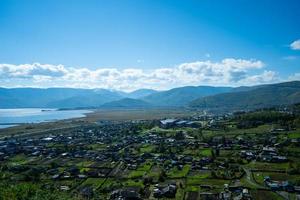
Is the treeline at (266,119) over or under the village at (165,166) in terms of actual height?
over

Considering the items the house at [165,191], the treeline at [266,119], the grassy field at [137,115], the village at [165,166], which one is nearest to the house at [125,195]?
the village at [165,166]

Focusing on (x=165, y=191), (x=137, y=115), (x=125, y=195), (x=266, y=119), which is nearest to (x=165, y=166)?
(x=165, y=191)

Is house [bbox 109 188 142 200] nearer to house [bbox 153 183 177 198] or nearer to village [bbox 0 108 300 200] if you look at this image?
village [bbox 0 108 300 200]

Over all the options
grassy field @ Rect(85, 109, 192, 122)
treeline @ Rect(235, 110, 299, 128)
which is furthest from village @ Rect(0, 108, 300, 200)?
grassy field @ Rect(85, 109, 192, 122)

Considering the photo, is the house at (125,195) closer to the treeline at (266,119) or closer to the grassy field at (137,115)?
the treeline at (266,119)

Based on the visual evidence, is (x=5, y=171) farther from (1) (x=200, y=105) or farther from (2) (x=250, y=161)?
(1) (x=200, y=105)

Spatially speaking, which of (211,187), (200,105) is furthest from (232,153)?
(200,105)

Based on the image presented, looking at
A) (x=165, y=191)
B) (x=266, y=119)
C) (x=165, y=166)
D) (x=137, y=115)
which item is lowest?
(x=165, y=191)

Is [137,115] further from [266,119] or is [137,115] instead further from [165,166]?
[165,166]
